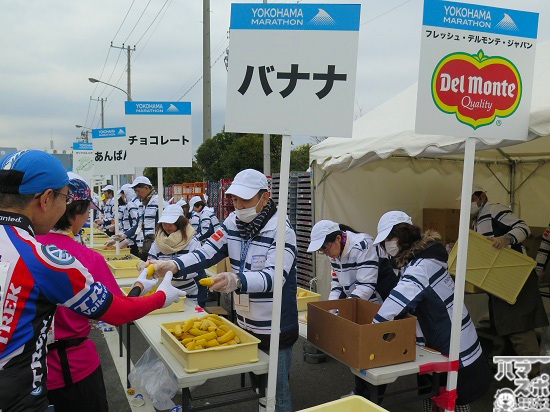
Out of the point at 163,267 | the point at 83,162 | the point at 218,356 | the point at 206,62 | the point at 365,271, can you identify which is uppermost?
the point at 206,62

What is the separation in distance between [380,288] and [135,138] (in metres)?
3.01

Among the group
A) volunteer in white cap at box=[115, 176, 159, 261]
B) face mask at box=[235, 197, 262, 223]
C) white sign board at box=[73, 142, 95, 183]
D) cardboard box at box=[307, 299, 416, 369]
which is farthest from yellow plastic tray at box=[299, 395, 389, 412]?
white sign board at box=[73, 142, 95, 183]

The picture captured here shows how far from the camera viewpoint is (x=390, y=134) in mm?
4703

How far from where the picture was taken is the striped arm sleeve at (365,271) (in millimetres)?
3594

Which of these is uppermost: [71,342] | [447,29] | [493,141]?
[447,29]

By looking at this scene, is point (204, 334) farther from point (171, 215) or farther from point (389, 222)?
point (171, 215)

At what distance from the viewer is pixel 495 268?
419cm

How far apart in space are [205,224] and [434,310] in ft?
20.6

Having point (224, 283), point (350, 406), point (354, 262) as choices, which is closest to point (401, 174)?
point (354, 262)

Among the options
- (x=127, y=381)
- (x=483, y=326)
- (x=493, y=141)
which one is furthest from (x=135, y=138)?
(x=483, y=326)

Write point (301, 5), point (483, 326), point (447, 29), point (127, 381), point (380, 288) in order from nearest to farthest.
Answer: point (301, 5)
point (447, 29)
point (380, 288)
point (127, 381)
point (483, 326)

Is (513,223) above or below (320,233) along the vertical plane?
below

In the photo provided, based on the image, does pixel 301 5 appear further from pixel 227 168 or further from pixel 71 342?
pixel 227 168

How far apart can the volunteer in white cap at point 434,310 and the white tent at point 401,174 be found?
165cm
